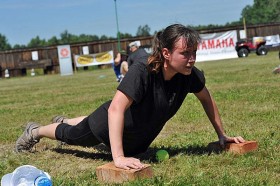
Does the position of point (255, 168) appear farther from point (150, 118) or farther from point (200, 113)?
point (200, 113)

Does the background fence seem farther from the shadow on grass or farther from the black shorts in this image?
the black shorts

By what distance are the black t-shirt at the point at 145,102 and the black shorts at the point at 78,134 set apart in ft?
0.42

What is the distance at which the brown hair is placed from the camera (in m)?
3.68

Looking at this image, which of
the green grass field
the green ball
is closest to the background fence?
the green grass field

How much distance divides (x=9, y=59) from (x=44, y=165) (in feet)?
135

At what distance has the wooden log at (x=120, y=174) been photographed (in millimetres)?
3326

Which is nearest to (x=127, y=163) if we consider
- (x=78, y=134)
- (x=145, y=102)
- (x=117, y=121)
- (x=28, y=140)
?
(x=117, y=121)

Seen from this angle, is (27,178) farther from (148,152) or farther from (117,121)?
(148,152)

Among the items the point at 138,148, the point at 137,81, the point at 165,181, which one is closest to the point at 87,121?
the point at 138,148

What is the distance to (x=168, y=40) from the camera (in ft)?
12.2

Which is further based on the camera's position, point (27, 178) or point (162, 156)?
point (162, 156)

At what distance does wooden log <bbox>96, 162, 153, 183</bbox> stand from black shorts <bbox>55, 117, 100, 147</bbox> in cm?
81

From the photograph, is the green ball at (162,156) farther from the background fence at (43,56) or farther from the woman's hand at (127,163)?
the background fence at (43,56)

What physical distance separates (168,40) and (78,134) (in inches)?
50.5
